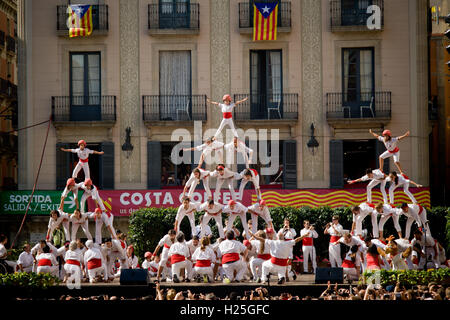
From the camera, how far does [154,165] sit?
1267 inches

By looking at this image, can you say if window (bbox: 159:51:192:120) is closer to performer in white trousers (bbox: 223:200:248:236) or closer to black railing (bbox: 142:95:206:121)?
black railing (bbox: 142:95:206:121)

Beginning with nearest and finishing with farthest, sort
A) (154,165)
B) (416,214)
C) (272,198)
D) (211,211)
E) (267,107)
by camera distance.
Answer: (211,211) < (416,214) < (272,198) < (267,107) < (154,165)

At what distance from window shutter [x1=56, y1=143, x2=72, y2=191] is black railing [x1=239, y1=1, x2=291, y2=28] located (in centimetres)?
896

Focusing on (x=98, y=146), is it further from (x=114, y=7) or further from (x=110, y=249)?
(x=110, y=249)

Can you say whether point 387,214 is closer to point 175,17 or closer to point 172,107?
point 172,107

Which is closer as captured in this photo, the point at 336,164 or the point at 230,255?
the point at 230,255

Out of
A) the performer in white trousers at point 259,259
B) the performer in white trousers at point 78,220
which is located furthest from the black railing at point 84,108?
the performer in white trousers at point 259,259

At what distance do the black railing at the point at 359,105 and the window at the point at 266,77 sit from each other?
215cm

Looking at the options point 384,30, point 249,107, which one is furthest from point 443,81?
point 249,107

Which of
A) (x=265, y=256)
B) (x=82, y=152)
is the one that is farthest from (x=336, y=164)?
(x=82, y=152)

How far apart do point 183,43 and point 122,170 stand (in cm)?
584

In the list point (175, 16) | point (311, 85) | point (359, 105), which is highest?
point (175, 16)

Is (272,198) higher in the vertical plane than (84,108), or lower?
lower

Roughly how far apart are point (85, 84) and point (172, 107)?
12.6 feet
